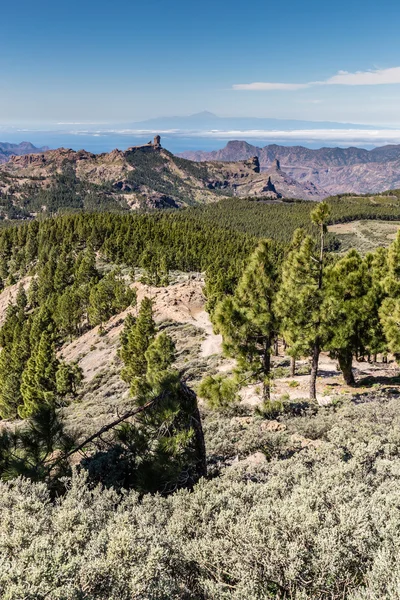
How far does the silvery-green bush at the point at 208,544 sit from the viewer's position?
192 inches

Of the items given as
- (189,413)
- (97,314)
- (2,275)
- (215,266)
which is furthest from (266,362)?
(2,275)

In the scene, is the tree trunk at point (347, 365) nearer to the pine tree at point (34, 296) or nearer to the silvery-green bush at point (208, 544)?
the silvery-green bush at point (208, 544)

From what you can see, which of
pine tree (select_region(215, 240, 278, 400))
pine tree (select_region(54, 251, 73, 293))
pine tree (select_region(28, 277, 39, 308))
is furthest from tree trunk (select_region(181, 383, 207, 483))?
pine tree (select_region(28, 277, 39, 308))

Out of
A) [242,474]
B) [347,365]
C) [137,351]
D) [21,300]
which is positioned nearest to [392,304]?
[347,365]

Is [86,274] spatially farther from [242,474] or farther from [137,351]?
[242,474]

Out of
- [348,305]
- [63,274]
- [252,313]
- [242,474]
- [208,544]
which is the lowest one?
[63,274]

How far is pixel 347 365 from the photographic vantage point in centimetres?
2420

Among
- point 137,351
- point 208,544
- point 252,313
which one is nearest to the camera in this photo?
point 208,544

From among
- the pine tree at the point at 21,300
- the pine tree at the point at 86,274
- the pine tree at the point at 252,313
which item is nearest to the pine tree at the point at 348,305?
the pine tree at the point at 252,313

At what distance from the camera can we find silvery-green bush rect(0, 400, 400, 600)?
4.87m

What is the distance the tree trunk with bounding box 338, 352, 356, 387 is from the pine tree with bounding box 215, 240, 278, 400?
6.81 metres

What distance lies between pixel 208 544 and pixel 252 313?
1326 cm

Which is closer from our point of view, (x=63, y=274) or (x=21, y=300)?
(x=21, y=300)

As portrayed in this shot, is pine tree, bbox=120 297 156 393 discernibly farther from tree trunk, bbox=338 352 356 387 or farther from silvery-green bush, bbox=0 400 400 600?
silvery-green bush, bbox=0 400 400 600
